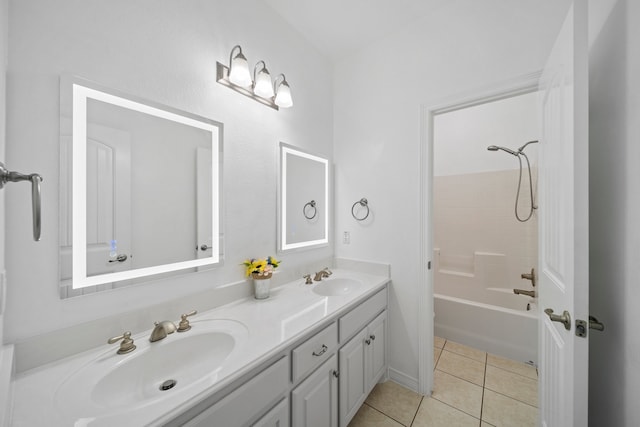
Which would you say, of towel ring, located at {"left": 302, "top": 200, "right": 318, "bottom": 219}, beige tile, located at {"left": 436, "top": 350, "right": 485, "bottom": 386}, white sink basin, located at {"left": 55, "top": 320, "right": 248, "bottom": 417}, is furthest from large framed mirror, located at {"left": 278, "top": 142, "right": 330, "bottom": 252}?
beige tile, located at {"left": 436, "top": 350, "right": 485, "bottom": 386}

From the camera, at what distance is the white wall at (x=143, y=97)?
0.78m

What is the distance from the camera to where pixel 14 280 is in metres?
0.76

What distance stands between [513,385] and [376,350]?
1.07m

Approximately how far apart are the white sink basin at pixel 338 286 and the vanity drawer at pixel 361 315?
175mm

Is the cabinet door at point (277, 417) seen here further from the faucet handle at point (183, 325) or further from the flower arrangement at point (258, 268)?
the flower arrangement at point (258, 268)

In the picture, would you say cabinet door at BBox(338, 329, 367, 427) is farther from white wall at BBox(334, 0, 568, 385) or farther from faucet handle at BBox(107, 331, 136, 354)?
faucet handle at BBox(107, 331, 136, 354)

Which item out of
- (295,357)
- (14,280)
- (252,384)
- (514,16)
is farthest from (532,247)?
(14,280)

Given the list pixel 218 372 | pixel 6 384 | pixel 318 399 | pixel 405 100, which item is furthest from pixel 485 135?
pixel 6 384

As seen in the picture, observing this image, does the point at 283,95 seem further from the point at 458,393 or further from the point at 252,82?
the point at 458,393

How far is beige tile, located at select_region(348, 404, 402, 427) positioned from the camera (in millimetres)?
1439

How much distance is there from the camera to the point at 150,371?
0.89 meters

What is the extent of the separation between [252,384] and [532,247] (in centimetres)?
289

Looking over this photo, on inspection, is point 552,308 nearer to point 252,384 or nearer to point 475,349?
point 252,384

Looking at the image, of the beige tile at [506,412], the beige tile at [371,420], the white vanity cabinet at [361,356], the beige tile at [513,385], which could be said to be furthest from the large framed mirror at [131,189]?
the beige tile at [513,385]
